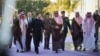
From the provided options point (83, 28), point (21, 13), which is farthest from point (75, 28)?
point (21, 13)

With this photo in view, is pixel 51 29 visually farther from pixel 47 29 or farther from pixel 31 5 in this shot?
pixel 31 5

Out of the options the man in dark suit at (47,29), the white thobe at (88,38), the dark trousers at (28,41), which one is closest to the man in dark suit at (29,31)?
the dark trousers at (28,41)

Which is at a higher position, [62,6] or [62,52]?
[62,6]

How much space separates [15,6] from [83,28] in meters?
0.69

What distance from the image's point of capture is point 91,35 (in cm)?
350

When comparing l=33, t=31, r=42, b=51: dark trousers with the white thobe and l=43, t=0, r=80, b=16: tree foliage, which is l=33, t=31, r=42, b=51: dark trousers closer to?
l=43, t=0, r=80, b=16: tree foliage

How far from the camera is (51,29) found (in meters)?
3.34

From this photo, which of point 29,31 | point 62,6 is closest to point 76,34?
point 62,6

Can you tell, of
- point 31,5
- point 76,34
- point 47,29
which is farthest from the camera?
point 76,34

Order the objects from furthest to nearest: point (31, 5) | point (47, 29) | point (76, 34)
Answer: point (76, 34)
point (47, 29)
point (31, 5)

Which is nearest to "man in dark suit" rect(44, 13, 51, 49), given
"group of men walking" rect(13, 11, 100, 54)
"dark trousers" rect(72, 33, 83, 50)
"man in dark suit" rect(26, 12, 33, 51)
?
"group of men walking" rect(13, 11, 100, 54)

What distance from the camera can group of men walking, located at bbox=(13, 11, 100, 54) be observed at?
3.29m

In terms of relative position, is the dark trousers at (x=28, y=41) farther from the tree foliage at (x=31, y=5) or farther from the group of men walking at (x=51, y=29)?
the tree foliage at (x=31, y=5)

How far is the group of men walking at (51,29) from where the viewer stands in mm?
3289
